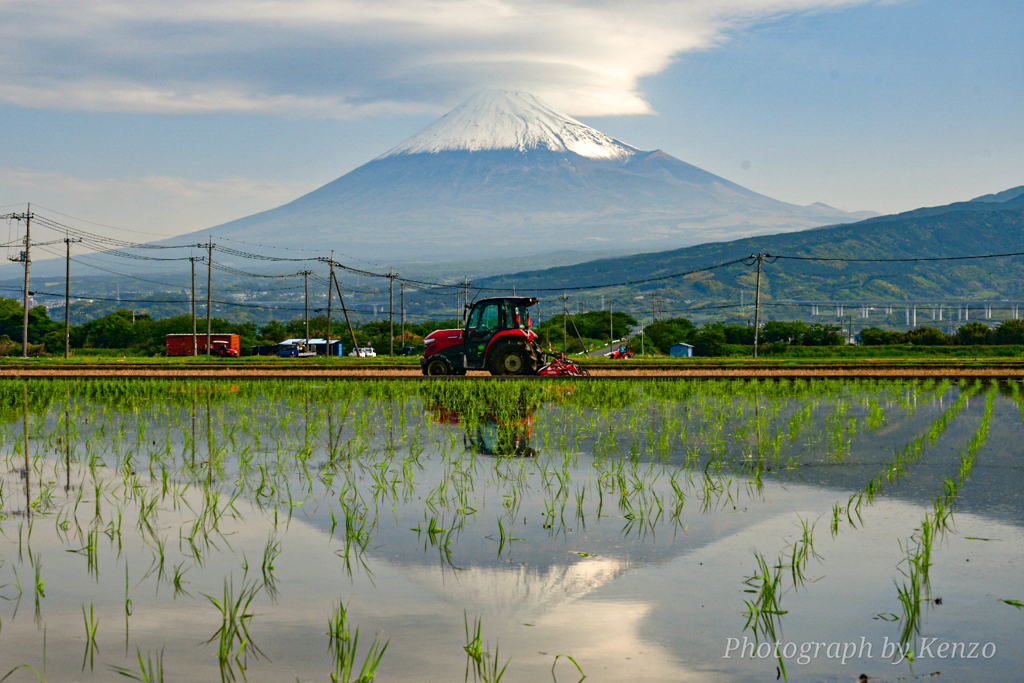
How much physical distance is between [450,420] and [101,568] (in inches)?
358

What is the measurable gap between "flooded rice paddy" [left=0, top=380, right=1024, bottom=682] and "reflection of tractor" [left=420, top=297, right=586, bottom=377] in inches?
485

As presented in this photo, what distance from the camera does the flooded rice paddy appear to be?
416cm

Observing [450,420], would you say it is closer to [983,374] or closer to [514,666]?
[514,666]

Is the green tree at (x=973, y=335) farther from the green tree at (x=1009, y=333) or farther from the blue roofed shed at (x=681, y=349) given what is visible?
the blue roofed shed at (x=681, y=349)

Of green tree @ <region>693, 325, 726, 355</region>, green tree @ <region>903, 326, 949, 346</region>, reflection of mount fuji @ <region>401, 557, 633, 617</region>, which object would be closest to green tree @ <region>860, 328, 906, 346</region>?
green tree @ <region>903, 326, 949, 346</region>

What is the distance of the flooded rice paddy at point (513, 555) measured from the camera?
4.16 m

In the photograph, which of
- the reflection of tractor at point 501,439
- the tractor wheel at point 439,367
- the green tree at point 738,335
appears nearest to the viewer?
the reflection of tractor at point 501,439

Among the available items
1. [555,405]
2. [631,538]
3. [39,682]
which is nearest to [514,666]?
[39,682]

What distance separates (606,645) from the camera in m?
4.30

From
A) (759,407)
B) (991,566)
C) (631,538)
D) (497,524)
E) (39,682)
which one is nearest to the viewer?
(39,682)

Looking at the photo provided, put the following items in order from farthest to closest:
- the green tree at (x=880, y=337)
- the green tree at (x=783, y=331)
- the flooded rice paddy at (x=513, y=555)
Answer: the green tree at (x=783, y=331)
the green tree at (x=880, y=337)
the flooded rice paddy at (x=513, y=555)

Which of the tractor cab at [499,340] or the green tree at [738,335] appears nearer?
the tractor cab at [499,340]

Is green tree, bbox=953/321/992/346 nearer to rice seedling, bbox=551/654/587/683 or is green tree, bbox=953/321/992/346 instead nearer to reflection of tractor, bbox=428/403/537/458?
reflection of tractor, bbox=428/403/537/458

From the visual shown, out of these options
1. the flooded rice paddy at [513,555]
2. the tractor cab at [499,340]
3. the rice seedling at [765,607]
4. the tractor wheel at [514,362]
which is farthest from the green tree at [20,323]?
the rice seedling at [765,607]
